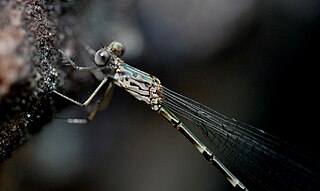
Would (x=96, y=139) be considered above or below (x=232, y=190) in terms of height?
below

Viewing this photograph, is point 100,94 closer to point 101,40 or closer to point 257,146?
point 101,40

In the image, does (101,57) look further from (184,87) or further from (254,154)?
(254,154)

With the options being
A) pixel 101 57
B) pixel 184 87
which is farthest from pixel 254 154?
pixel 101 57

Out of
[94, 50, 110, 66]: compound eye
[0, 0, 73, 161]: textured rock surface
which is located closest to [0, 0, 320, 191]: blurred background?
[94, 50, 110, 66]: compound eye

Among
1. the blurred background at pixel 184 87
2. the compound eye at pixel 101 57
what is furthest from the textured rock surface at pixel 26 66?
the blurred background at pixel 184 87

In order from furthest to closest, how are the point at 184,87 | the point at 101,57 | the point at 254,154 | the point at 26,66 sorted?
the point at 254,154 < the point at 184,87 < the point at 101,57 < the point at 26,66

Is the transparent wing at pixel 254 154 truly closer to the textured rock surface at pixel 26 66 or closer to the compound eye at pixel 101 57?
the compound eye at pixel 101 57

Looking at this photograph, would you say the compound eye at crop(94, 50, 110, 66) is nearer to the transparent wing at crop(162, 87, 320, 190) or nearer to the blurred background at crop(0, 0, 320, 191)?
the blurred background at crop(0, 0, 320, 191)

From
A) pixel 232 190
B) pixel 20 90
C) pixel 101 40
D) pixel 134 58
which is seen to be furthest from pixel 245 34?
pixel 20 90
